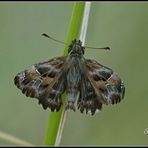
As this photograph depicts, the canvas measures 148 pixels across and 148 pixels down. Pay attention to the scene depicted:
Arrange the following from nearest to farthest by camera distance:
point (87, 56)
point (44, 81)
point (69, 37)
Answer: point (69, 37) → point (44, 81) → point (87, 56)

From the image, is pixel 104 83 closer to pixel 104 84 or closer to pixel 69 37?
pixel 104 84

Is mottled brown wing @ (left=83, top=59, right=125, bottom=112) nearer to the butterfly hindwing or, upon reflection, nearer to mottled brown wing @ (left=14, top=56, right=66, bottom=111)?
the butterfly hindwing

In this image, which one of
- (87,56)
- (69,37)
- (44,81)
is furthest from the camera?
(87,56)

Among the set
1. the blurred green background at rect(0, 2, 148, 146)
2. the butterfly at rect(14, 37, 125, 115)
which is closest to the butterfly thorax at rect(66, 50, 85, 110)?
the butterfly at rect(14, 37, 125, 115)

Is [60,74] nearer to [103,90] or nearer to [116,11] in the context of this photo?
[103,90]

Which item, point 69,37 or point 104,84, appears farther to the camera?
point 104,84

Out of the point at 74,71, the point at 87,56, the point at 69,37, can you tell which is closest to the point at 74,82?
the point at 74,71

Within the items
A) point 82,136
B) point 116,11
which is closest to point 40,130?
point 82,136
